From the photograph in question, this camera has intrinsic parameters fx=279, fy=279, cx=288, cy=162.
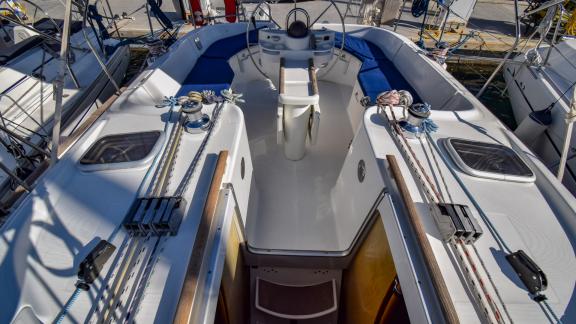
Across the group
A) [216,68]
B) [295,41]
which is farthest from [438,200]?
[216,68]

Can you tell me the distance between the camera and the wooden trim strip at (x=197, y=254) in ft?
3.05

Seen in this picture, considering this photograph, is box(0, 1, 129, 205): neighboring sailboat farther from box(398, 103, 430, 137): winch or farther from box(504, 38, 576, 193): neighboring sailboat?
box(504, 38, 576, 193): neighboring sailboat

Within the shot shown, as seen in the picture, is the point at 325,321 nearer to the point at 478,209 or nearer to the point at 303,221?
the point at 303,221

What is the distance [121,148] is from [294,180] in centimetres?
163

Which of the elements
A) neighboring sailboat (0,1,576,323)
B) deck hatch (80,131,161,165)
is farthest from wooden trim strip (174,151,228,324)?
deck hatch (80,131,161,165)

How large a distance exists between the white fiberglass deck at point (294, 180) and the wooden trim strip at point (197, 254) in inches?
35.4

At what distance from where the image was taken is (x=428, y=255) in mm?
1115

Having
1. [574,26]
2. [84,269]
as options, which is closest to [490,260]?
[84,269]

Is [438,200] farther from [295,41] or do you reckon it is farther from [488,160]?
[295,41]

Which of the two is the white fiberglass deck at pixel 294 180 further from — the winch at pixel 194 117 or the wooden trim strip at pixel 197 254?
the wooden trim strip at pixel 197 254

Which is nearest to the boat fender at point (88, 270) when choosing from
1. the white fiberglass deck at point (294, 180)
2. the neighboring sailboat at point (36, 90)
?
the white fiberglass deck at point (294, 180)

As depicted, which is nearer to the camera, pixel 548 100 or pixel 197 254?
pixel 197 254

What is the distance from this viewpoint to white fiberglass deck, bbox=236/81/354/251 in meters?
2.32

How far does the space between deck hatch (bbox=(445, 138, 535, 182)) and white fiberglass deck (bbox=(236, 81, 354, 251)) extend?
0.97 metres
